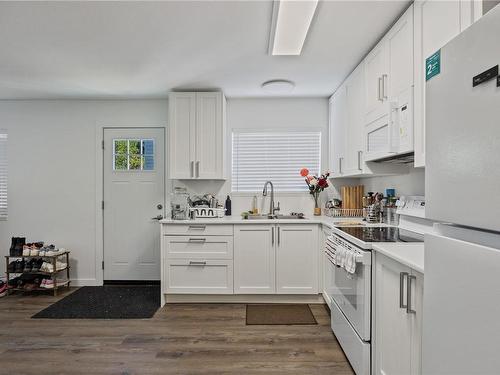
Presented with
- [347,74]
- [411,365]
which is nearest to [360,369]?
[411,365]

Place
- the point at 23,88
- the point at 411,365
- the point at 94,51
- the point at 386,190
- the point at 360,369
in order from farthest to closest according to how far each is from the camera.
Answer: the point at 23,88, the point at 386,190, the point at 94,51, the point at 360,369, the point at 411,365

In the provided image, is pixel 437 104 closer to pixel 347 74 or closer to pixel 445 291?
pixel 445 291

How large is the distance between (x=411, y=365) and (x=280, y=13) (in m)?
2.09

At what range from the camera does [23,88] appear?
11.6ft

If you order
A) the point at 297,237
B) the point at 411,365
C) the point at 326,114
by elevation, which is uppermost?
the point at 326,114

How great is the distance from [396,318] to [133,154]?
11.5 ft

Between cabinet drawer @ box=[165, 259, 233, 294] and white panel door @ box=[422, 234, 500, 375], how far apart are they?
95.5 inches

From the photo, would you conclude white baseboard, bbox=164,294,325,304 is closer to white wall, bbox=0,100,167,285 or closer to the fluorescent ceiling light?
white wall, bbox=0,100,167,285

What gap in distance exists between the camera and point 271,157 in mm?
3945

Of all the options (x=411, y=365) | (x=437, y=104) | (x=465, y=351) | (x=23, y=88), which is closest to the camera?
(x=465, y=351)

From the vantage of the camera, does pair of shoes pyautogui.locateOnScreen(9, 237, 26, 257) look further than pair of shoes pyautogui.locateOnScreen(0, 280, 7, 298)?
Yes

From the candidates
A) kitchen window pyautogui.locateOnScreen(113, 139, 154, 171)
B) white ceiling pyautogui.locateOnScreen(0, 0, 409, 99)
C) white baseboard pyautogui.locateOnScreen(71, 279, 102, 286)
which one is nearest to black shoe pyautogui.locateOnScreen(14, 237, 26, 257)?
white baseboard pyautogui.locateOnScreen(71, 279, 102, 286)

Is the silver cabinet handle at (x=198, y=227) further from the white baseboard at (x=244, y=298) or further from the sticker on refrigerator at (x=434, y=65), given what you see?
the sticker on refrigerator at (x=434, y=65)

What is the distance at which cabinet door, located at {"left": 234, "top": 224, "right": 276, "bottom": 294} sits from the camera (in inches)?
127
